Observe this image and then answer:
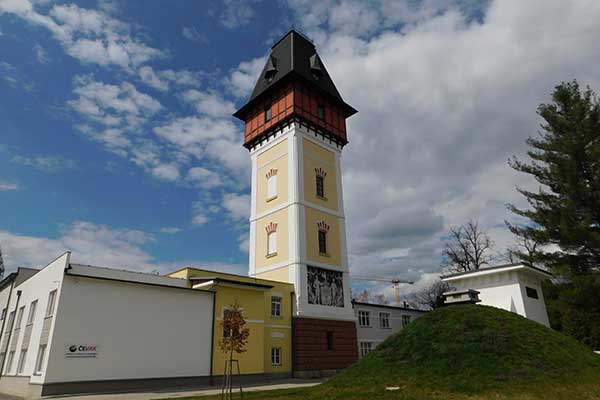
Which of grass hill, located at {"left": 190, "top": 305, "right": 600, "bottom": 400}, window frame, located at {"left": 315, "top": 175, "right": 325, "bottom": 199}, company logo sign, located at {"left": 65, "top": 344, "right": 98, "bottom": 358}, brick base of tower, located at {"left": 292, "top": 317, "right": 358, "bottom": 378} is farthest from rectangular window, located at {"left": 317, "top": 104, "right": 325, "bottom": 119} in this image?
company logo sign, located at {"left": 65, "top": 344, "right": 98, "bottom": 358}

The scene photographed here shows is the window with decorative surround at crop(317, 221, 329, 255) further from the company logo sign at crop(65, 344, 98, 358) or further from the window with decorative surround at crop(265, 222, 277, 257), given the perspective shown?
the company logo sign at crop(65, 344, 98, 358)

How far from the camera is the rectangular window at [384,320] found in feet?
118

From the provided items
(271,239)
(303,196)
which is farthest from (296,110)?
(271,239)

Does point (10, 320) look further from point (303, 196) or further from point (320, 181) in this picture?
point (320, 181)

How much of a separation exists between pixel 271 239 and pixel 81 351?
15.2 m

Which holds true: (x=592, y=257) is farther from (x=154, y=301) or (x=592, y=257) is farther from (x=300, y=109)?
(x=154, y=301)

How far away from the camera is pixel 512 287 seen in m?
23.8

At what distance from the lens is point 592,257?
2441 centimetres

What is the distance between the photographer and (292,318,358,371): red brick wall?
25.7m

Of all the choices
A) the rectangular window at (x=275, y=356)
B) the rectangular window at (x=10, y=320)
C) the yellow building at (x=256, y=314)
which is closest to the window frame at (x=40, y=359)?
the yellow building at (x=256, y=314)

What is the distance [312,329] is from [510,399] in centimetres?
1698

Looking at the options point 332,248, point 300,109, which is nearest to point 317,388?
point 332,248

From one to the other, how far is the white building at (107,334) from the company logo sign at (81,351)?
38mm

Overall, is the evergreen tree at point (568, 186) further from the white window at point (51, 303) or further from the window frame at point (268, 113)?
the white window at point (51, 303)
